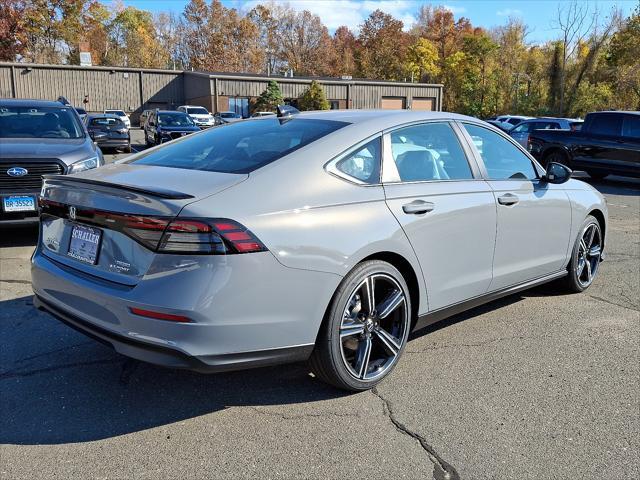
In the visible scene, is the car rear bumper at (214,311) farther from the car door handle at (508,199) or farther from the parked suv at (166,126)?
the parked suv at (166,126)

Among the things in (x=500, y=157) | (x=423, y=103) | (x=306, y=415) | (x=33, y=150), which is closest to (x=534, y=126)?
(x=500, y=157)

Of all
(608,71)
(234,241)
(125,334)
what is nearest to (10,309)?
(125,334)

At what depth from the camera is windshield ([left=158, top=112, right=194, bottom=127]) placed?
21.8 meters

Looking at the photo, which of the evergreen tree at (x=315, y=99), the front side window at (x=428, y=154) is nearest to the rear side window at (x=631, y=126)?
the front side window at (x=428, y=154)

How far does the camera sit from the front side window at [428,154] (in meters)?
3.72

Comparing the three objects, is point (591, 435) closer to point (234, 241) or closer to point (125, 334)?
point (234, 241)

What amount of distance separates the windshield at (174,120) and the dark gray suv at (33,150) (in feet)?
43.9

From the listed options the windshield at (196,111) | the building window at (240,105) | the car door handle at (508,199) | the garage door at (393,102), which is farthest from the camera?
the garage door at (393,102)

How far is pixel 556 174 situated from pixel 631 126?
11.4 metres

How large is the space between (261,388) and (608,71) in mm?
50081

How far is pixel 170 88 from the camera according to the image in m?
50.2

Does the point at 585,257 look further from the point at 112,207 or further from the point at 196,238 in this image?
the point at 112,207

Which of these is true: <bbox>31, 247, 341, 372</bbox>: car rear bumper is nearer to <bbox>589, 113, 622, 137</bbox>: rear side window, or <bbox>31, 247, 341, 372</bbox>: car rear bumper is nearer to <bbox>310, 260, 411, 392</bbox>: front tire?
<bbox>310, 260, 411, 392</bbox>: front tire

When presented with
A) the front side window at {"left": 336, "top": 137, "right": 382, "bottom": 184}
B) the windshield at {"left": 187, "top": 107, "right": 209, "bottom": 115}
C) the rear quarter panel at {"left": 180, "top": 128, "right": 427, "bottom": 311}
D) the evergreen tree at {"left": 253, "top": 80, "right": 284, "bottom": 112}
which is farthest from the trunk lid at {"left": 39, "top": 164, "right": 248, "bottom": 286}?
the evergreen tree at {"left": 253, "top": 80, "right": 284, "bottom": 112}
